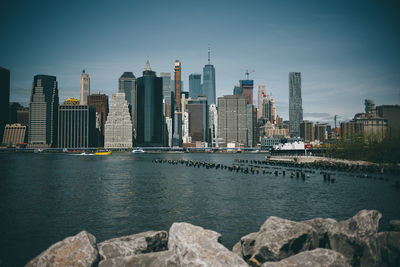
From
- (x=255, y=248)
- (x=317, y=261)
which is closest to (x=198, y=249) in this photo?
(x=255, y=248)

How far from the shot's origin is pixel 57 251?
1694 centimetres

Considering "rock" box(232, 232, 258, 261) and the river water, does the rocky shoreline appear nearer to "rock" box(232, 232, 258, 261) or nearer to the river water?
"rock" box(232, 232, 258, 261)

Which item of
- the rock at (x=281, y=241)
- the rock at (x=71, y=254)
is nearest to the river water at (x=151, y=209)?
the rock at (x=281, y=241)

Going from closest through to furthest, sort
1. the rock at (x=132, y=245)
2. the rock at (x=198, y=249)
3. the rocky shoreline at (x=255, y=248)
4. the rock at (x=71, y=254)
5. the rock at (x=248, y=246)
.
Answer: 1. the rock at (x=198, y=249)
2. the rocky shoreline at (x=255, y=248)
3. the rock at (x=71, y=254)
4. the rock at (x=132, y=245)
5. the rock at (x=248, y=246)

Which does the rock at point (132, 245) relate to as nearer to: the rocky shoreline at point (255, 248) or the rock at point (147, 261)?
the rocky shoreline at point (255, 248)

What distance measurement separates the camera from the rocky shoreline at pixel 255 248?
16000 mm

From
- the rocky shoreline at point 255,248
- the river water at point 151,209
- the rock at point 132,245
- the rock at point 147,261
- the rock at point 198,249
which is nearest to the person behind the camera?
the rock at point 198,249

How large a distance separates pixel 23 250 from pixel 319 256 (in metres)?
23.4

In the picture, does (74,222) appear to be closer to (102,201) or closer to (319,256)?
(102,201)

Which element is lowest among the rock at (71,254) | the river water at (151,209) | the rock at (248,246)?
the river water at (151,209)

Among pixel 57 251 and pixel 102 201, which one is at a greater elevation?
pixel 57 251

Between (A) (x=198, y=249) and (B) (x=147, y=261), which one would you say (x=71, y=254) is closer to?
(B) (x=147, y=261)

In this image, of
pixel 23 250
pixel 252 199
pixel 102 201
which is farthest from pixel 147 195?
pixel 23 250

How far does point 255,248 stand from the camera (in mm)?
19719
